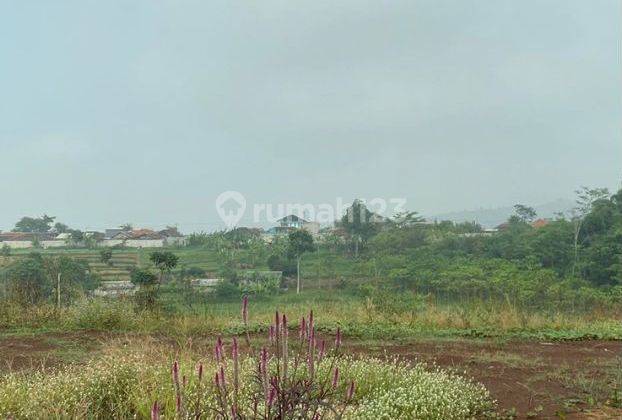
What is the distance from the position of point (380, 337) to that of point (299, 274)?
530 inches

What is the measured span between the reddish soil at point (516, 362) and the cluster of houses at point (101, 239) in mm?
19667

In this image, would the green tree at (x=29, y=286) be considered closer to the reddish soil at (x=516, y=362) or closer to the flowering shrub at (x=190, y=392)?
the reddish soil at (x=516, y=362)

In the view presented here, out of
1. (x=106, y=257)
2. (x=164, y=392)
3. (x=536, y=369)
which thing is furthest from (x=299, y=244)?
(x=164, y=392)

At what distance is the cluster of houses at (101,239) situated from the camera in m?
29.7

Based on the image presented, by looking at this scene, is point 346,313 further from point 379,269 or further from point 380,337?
point 379,269

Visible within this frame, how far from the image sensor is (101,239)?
31500 mm

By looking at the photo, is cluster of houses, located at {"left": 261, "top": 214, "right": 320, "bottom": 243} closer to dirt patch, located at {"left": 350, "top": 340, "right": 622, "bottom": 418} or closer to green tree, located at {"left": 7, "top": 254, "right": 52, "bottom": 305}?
green tree, located at {"left": 7, "top": 254, "right": 52, "bottom": 305}

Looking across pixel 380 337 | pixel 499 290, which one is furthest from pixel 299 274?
pixel 380 337

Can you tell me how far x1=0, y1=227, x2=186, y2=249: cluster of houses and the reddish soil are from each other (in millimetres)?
19667

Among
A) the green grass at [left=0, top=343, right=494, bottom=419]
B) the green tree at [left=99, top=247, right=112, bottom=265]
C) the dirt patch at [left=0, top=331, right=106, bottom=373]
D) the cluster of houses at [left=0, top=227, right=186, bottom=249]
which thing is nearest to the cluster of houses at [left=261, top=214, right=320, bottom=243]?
the cluster of houses at [left=0, top=227, right=186, bottom=249]

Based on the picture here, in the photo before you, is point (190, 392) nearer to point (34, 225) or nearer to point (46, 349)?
point (46, 349)

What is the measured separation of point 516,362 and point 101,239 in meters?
26.8

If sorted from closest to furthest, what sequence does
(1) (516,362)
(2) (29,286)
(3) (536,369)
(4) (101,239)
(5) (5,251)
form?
(3) (536,369), (1) (516,362), (2) (29,286), (5) (5,251), (4) (101,239)

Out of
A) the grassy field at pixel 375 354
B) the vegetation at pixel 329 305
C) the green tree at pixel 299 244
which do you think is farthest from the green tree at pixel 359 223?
the grassy field at pixel 375 354
